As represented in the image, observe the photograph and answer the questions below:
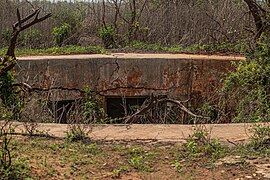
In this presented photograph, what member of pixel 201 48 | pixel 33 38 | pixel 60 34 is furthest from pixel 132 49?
pixel 33 38

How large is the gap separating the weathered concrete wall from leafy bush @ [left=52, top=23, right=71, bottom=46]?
386 centimetres

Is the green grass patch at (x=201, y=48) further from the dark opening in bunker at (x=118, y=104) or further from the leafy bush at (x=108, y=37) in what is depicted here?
the dark opening in bunker at (x=118, y=104)

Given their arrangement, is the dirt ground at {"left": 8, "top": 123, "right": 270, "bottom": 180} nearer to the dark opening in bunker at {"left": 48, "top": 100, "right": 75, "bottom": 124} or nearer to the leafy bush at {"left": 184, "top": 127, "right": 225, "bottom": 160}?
the leafy bush at {"left": 184, "top": 127, "right": 225, "bottom": 160}

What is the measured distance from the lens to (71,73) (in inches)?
462

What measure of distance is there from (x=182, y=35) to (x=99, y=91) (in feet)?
15.0

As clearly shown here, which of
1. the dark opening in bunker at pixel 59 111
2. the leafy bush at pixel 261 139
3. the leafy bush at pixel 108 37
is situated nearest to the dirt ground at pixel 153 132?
the leafy bush at pixel 261 139

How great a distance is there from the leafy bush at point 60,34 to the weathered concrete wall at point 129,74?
3863 mm

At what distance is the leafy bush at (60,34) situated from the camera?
15.6 metres

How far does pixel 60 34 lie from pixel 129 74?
4.70m

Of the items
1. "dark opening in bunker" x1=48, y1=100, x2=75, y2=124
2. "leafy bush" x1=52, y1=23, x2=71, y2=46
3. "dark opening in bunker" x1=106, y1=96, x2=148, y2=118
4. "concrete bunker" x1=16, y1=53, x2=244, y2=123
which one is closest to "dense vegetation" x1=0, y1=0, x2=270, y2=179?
"leafy bush" x1=52, y1=23, x2=71, y2=46

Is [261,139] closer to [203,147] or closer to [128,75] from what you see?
[203,147]

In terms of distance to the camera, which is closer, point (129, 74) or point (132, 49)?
point (129, 74)

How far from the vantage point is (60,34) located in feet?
51.1

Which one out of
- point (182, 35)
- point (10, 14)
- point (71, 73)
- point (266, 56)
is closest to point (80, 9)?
point (10, 14)
